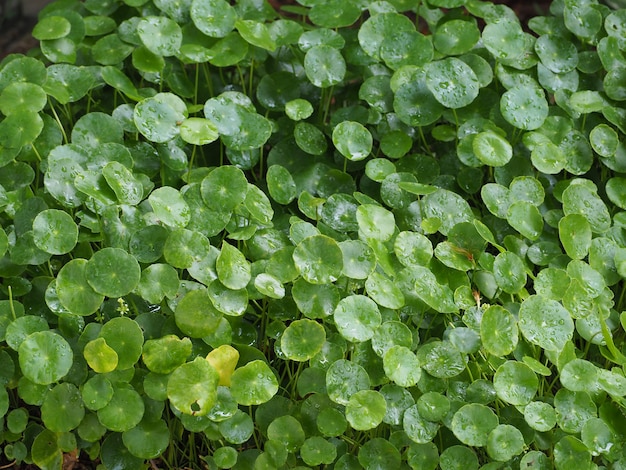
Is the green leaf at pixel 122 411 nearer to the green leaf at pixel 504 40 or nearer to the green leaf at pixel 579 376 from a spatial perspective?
the green leaf at pixel 579 376

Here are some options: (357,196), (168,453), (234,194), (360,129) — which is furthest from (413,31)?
(168,453)

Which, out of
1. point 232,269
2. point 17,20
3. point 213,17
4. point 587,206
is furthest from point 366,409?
point 17,20

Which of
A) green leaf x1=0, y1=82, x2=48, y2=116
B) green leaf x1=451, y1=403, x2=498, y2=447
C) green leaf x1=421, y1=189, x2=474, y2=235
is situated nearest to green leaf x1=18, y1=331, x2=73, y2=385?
green leaf x1=0, y1=82, x2=48, y2=116

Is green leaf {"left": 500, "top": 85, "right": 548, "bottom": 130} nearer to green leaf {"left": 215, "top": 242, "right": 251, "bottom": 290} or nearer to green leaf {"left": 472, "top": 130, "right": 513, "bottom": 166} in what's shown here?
green leaf {"left": 472, "top": 130, "right": 513, "bottom": 166}

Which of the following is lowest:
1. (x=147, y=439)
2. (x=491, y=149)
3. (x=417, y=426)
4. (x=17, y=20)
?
(x=17, y=20)

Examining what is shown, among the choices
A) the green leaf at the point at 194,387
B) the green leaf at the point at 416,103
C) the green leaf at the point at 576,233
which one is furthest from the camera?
the green leaf at the point at 416,103

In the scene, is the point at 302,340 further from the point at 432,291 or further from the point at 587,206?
the point at 587,206

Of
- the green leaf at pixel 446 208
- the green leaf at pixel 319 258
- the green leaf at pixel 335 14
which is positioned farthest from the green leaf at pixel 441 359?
the green leaf at pixel 335 14
